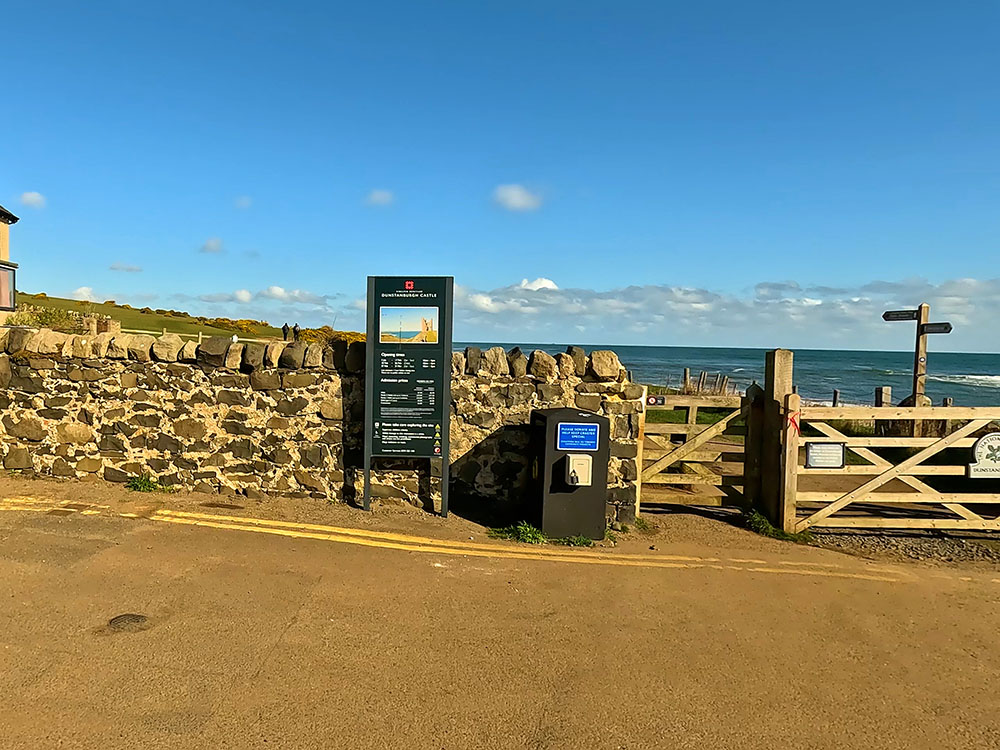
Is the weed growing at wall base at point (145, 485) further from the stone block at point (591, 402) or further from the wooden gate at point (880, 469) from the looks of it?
the wooden gate at point (880, 469)

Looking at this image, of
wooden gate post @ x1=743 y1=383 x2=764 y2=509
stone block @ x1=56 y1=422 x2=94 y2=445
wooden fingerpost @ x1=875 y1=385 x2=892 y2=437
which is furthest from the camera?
wooden fingerpost @ x1=875 y1=385 x2=892 y2=437

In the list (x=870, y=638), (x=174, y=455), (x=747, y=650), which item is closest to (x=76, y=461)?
(x=174, y=455)

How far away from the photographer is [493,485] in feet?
24.1

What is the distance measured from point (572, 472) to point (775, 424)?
8.55 feet

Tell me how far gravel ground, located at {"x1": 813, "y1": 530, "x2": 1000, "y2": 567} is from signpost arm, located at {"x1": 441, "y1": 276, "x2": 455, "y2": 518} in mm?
4143

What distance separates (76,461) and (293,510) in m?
2.83

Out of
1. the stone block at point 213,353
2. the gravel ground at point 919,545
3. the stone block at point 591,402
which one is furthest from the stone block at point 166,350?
the gravel ground at point 919,545

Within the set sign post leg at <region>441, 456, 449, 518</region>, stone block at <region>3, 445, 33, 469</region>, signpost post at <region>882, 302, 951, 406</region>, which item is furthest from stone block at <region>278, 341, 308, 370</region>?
signpost post at <region>882, 302, 951, 406</region>

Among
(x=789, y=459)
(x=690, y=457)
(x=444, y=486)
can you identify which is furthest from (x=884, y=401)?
(x=444, y=486)

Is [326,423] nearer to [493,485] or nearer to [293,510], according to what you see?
[293,510]

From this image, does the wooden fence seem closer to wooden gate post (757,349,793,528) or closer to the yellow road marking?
wooden gate post (757,349,793,528)

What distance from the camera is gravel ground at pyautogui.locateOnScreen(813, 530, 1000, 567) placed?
21.9ft

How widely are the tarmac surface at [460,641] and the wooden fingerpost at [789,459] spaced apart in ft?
2.06

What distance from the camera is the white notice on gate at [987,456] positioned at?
23.6ft
